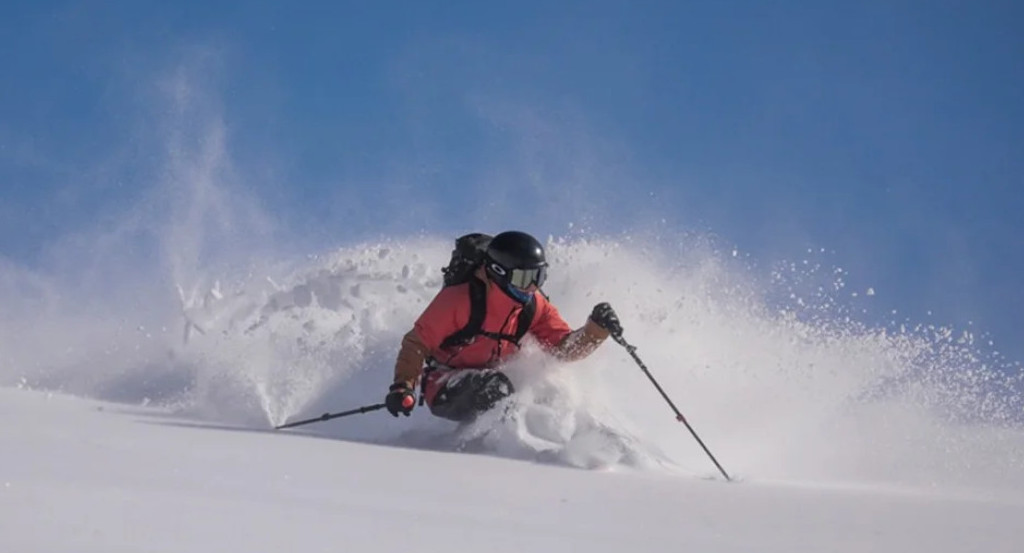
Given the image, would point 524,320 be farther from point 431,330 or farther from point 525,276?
point 431,330

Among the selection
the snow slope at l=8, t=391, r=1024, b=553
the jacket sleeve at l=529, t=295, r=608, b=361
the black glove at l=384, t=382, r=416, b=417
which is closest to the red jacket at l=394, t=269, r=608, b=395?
the jacket sleeve at l=529, t=295, r=608, b=361

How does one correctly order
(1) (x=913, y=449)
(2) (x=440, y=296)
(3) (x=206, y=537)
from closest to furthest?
(3) (x=206, y=537)
(2) (x=440, y=296)
(1) (x=913, y=449)

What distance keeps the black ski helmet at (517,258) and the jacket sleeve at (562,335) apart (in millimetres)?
621

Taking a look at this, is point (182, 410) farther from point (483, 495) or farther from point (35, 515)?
point (35, 515)

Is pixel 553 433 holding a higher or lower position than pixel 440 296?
lower

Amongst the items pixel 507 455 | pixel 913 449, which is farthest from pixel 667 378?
pixel 507 455

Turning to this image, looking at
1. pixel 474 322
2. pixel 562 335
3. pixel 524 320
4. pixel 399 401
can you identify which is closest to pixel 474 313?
Result: pixel 474 322

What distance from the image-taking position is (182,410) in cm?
896

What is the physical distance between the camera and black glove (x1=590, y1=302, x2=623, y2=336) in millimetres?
7336

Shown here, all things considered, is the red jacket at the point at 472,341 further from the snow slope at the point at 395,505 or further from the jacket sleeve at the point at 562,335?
the snow slope at the point at 395,505

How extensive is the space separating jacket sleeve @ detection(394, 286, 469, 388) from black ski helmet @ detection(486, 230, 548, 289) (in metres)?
0.39

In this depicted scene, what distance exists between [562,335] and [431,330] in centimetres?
118

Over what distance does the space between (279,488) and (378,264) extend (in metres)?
7.71

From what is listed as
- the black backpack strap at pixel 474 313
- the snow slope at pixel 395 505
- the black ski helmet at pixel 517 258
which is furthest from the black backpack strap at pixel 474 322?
the snow slope at pixel 395 505
